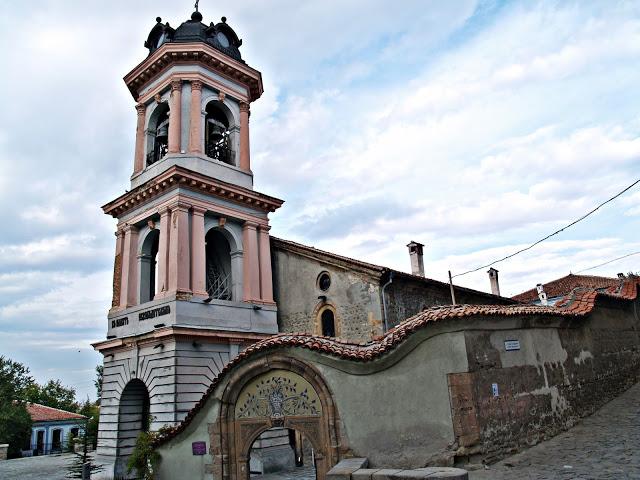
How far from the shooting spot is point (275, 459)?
48.3 feet

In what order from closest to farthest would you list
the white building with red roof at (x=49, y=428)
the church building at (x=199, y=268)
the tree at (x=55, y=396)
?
the church building at (x=199, y=268)
the white building with red roof at (x=49, y=428)
the tree at (x=55, y=396)

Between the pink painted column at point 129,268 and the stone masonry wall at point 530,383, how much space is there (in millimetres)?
13313

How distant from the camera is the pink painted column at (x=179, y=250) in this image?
616 inches

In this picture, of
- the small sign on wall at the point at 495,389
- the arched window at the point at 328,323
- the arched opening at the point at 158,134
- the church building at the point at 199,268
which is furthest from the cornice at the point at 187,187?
the small sign on wall at the point at 495,389

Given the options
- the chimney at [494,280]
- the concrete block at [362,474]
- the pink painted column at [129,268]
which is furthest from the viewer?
the chimney at [494,280]

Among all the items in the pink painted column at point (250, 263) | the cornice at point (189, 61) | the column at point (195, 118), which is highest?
the cornice at point (189, 61)

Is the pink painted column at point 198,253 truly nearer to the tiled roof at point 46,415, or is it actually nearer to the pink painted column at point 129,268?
the pink painted column at point 129,268

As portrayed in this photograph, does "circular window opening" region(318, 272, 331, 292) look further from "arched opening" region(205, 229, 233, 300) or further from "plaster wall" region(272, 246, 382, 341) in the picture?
"arched opening" region(205, 229, 233, 300)

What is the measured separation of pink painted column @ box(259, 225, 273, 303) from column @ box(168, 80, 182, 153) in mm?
4319

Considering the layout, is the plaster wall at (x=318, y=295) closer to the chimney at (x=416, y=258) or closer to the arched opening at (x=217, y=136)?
the arched opening at (x=217, y=136)

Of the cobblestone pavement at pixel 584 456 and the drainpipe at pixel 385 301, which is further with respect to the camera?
the drainpipe at pixel 385 301

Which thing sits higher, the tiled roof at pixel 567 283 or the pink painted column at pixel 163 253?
the tiled roof at pixel 567 283

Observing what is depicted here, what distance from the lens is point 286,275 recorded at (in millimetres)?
18672

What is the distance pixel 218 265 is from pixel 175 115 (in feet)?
19.1
